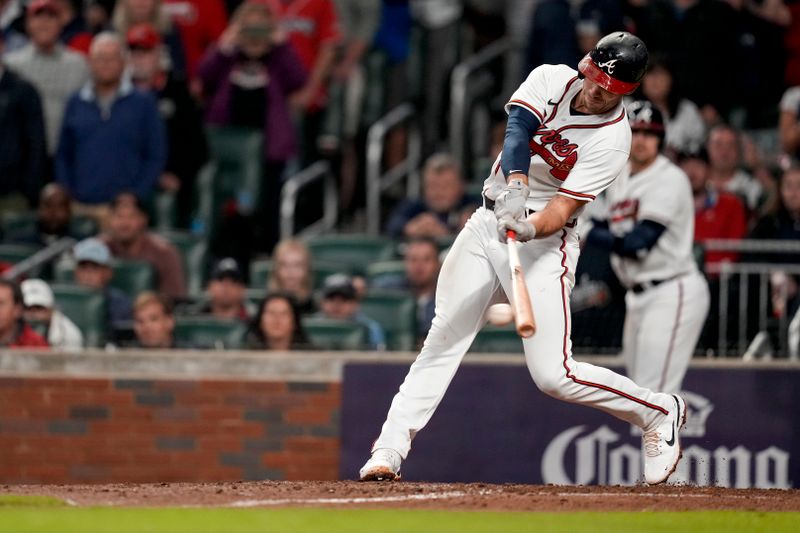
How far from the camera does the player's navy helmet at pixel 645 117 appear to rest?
812cm

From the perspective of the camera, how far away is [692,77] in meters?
11.8

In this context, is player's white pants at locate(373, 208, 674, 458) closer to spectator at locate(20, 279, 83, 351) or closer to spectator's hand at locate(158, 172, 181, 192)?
spectator at locate(20, 279, 83, 351)

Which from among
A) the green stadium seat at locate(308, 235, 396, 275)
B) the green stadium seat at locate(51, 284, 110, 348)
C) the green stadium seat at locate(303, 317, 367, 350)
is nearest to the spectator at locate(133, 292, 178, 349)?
the green stadium seat at locate(51, 284, 110, 348)

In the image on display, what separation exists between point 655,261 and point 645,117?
2.52 feet

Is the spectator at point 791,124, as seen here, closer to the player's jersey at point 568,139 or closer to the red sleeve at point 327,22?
the red sleeve at point 327,22

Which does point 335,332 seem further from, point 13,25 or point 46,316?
point 13,25

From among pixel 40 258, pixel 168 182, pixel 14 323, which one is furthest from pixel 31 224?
pixel 14 323

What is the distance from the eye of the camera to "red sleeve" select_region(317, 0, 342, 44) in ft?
40.2

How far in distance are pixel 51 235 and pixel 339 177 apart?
2.58 m

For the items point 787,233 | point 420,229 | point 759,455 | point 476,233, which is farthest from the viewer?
point 420,229

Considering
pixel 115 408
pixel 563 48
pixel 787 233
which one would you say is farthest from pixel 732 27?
pixel 115 408

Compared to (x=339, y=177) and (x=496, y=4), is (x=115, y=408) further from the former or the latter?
(x=496, y=4)

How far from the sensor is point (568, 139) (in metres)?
6.41

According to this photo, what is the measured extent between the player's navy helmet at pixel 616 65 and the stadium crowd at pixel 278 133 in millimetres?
3202
